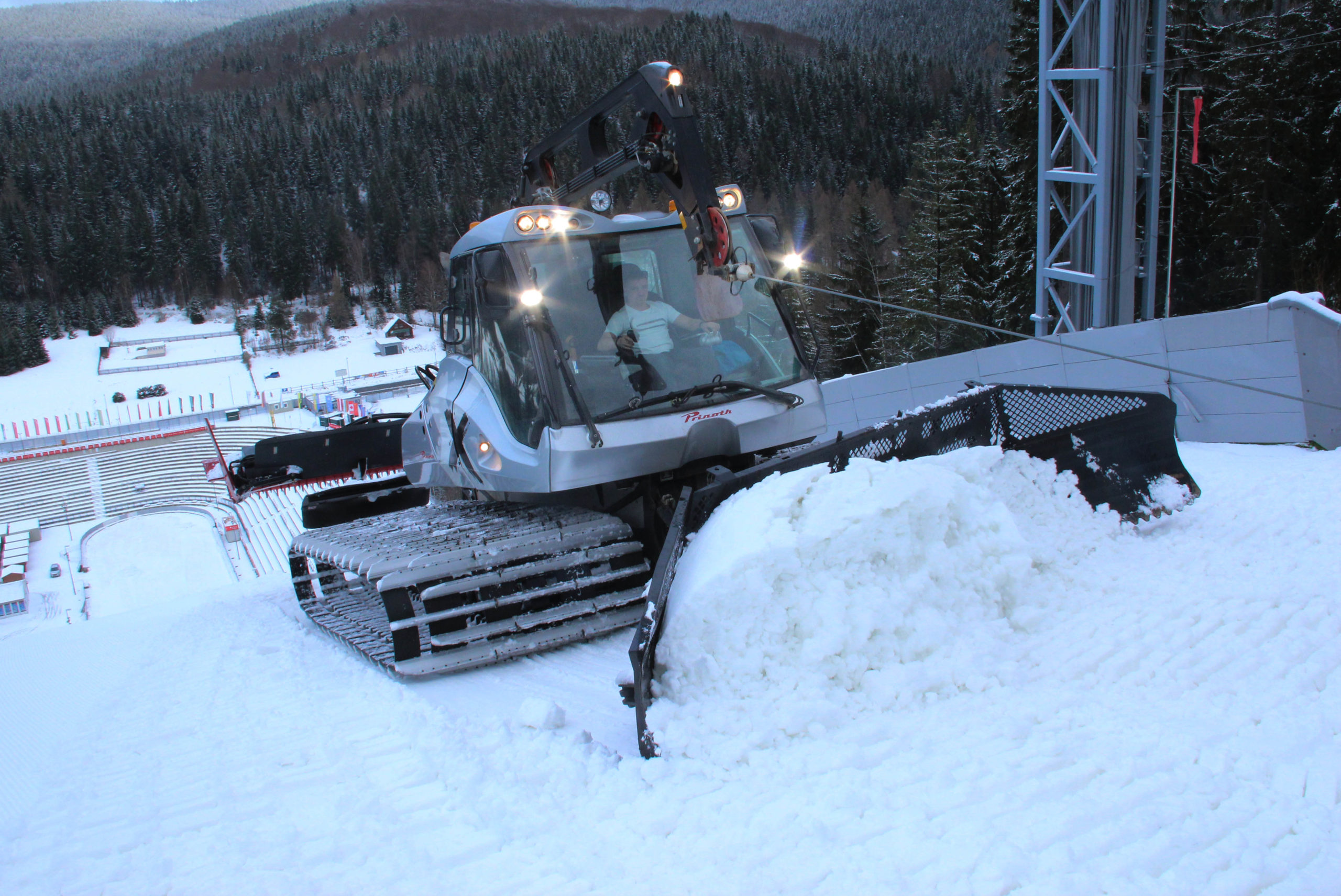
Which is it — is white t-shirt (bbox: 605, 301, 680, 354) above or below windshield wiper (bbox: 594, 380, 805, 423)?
above

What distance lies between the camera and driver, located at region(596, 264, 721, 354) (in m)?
4.75

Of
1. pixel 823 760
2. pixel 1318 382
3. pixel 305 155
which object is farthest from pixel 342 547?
pixel 305 155

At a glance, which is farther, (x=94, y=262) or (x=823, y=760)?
(x=94, y=262)

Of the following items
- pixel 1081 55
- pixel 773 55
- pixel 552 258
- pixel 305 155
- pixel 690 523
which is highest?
pixel 773 55

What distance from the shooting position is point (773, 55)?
131250mm

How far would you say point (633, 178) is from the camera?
8800 centimetres

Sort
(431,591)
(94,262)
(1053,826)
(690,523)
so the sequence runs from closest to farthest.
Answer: (1053,826)
(690,523)
(431,591)
(94,262)

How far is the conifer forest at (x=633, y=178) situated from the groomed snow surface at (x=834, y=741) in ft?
14.9

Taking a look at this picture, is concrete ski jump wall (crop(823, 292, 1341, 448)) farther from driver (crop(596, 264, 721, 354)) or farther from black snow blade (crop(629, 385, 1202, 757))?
driver (crop(596, 264, 721, 354))

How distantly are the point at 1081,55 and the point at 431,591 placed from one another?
9892 millimetres

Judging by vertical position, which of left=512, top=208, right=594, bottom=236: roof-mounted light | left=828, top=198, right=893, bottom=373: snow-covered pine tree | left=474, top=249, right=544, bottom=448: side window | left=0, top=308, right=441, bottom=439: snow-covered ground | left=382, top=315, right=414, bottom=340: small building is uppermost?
left=512, top=208, right=594, bottom=236: roof-mounted light

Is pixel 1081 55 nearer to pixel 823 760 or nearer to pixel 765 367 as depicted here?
pixel 765 367

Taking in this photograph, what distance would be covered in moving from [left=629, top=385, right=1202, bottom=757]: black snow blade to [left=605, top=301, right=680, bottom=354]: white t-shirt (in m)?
1.01

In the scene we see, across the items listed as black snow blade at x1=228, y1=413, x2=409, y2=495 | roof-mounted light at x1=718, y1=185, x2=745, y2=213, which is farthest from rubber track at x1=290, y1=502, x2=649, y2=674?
black snow blade at x1=228, y1=413, x2=409, y2=495
